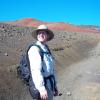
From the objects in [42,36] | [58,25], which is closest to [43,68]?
[42,36]

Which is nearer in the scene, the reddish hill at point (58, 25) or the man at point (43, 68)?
the man at point (43, 68)

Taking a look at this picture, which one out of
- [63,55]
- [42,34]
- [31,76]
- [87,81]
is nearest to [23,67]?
[31,76]

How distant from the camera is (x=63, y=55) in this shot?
19.9m

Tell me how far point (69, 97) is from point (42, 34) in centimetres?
574

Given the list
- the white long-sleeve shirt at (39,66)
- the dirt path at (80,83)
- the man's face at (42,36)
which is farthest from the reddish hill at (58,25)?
the white long-sleeve shirt at (39,66)

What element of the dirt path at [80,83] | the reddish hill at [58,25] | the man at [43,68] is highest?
the reddish hill at [58,25]

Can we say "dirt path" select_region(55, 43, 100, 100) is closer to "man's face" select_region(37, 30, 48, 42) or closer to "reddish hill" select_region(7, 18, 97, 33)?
"man's face" select_region(37, 30, 48, 42)

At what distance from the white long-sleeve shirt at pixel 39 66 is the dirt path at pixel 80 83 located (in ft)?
18.3

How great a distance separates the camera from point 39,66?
4977 mm

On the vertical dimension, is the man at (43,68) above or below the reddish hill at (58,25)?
below

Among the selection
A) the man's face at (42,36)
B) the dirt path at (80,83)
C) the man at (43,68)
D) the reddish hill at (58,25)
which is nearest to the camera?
the man at (43,68)

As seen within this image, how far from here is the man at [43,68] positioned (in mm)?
4898

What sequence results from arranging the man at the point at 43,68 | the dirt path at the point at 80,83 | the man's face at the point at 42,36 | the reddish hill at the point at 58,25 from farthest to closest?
the reddish hill at the point at 58,25 < the dirt path at the point at 80,83 < the man's face at the point at 42,36 < the man at the point at 43,68

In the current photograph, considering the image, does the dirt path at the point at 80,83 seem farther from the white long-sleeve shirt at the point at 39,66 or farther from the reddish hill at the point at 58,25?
the reddish hill at the point at 58,25
